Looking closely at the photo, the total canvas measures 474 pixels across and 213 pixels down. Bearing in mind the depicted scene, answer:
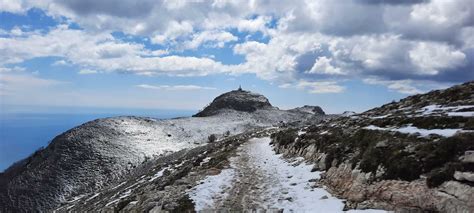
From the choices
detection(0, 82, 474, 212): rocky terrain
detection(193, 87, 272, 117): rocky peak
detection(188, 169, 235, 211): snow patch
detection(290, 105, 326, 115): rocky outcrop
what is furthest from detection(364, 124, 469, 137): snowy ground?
detection(290, 105, 326, 115): rocky outcrop

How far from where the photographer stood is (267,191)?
22219 mm

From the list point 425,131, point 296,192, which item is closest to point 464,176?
point 425,131

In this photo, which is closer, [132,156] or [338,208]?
[338,208]

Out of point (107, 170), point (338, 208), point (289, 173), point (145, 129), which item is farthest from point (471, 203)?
point (145, 129)

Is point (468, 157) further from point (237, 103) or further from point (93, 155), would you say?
point (237, 103)

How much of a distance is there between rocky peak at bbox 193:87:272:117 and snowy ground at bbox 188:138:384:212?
10159 cm

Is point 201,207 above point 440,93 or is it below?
below

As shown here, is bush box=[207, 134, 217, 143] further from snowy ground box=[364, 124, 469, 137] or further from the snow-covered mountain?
snowy ground box=[364, 124, 469, 137]

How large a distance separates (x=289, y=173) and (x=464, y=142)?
13063 mm

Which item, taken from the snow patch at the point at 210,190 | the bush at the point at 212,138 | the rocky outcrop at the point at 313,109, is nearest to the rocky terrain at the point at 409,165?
the snow patch at the point at 210,190

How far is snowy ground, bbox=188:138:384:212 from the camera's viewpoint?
18.5 m

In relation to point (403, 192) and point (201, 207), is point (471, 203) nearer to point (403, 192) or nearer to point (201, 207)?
point (403, 192)

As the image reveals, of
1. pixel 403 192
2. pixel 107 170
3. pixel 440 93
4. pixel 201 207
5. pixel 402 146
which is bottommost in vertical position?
pixel 107 170

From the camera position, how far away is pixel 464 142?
15.3 metres
